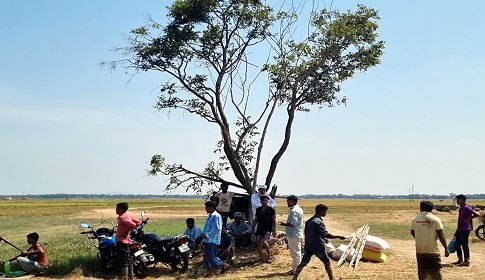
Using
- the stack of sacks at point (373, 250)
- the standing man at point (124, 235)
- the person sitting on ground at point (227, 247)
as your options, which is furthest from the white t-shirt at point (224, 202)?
the standing man at point (124, 235)

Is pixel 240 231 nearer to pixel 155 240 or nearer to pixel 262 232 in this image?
pixel 262 232

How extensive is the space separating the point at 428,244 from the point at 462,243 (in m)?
5.79

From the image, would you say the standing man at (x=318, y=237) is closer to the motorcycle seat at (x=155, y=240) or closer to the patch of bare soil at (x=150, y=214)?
the motorcycle seat at (x=155, y=240)

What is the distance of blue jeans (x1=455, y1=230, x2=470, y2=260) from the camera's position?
14.3m

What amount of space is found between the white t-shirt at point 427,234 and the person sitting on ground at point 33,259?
8.29m

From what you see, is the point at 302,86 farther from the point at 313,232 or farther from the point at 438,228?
the point at 438,228

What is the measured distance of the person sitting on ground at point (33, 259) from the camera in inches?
512

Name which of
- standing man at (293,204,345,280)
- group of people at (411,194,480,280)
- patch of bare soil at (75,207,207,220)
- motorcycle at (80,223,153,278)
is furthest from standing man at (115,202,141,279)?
patch of bare soil at (75,207,207,220)

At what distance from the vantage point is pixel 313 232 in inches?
451

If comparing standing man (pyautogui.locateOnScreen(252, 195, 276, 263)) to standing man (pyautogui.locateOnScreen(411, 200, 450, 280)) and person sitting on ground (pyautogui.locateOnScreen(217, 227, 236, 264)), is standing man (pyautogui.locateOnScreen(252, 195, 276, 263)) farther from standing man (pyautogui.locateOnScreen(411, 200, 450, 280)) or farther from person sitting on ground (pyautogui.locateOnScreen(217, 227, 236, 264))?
standing man (pyautogui.locateOnScreen(411, 200, 450, 280))

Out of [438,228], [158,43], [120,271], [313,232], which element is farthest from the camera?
[158,43]

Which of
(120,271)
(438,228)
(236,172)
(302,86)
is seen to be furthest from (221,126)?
(438,228)

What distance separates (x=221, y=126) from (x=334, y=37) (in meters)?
4.14

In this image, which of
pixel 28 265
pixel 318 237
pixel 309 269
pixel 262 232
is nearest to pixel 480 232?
pixel 309 269
